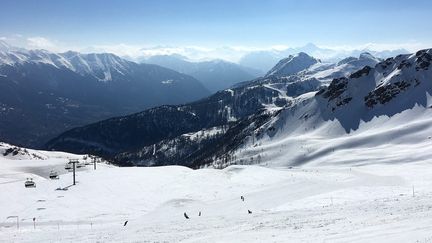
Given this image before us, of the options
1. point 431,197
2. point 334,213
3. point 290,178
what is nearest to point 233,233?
point 334,213

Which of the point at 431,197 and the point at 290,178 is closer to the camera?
the point at 431,197

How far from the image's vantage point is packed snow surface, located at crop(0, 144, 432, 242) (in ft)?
124

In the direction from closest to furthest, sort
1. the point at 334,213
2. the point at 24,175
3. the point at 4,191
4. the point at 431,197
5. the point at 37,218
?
the point at 334,213 < the point at 431,197 < the point at 37,218 < the point at 4,191 < the point at 24,175

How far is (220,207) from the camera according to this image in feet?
201

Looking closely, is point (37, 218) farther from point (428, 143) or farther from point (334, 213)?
point (428, 143)

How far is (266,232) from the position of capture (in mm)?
39062

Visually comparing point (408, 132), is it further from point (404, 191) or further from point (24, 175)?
point (24, 175)

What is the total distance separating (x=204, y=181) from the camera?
272 feet

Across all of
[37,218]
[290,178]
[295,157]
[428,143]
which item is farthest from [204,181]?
[295,157]

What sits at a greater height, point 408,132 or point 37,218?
point 408,132

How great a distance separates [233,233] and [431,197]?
23891mm

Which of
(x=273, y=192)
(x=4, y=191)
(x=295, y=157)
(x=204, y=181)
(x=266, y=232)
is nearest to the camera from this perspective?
(x=266, y=232)

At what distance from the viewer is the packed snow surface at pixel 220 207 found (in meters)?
37.9

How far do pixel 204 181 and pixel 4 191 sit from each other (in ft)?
114
